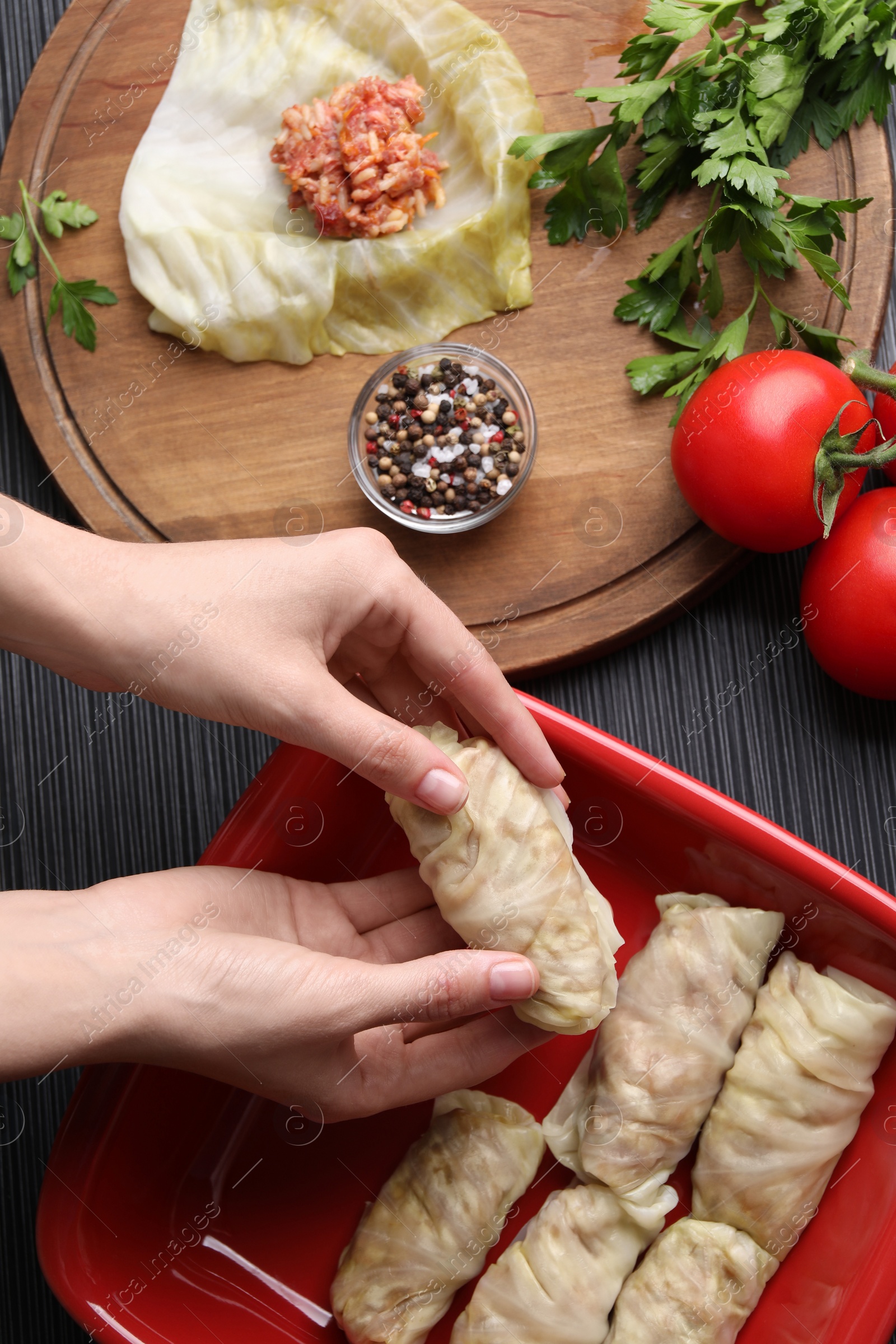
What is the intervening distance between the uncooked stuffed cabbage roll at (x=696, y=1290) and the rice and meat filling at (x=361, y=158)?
2.39 m

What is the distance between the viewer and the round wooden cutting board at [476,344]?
228 cm

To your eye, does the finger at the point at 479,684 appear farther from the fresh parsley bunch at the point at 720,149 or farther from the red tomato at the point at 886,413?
the red tomato at the point at 886,413

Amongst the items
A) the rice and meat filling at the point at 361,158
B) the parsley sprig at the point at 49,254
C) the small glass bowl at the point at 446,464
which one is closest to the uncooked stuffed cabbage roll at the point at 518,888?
the small glass bowl at the point at 446,464

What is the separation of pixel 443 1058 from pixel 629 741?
87 cm

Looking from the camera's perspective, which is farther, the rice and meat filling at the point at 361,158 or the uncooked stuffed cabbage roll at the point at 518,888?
the rice and meat filling at the point at 361,158

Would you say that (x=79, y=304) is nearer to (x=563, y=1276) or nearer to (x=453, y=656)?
(x=453, y=656)

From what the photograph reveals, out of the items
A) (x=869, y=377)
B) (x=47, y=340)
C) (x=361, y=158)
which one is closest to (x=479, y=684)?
(x=869, y=377)

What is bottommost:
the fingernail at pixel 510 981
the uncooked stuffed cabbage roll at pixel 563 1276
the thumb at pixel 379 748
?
the uncooked stuffed cabbage roll at pixel 563 1276

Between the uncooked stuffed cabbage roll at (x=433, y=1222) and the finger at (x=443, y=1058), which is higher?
the finger at (x=443, y=1058)

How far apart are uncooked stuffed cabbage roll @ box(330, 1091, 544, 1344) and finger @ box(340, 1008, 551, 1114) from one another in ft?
0.49

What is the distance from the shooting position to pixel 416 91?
2371mm

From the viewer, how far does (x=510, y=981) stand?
5.69 feet

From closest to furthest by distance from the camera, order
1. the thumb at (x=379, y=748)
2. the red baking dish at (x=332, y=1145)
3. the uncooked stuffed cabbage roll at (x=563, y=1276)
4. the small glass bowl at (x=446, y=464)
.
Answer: the thumb at (x=379, y=748) → the red baking dish at (x=332, y=1145) → the uncooked stuffed cabbage roll at (x=563, y=1276) → the small glass bowl at (x=446, y=464)

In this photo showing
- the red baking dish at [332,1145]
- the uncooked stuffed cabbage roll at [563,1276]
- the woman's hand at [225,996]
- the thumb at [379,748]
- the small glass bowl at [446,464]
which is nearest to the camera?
the woman's hand at [225,996]
